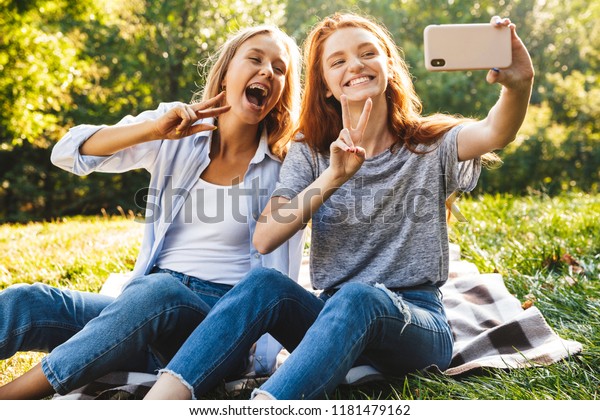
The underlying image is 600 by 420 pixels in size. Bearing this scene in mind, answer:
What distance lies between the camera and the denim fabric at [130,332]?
6.49 feet

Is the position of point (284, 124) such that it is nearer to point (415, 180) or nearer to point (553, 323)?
point (415, 180)

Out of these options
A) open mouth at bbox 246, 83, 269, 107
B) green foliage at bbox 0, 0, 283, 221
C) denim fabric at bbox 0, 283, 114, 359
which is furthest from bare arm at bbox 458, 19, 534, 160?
green foliage at bbox 0, 0, 283, 221

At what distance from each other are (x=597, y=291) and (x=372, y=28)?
157 cm

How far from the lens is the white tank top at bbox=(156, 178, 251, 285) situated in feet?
8.08

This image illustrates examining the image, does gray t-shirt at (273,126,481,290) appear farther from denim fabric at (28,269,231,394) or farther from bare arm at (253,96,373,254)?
denim fabric at (28,269,231,394)

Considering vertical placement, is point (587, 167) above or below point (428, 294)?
below

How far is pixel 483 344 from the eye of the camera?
2457 mm

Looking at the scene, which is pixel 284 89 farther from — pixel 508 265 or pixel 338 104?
pixel 508 265

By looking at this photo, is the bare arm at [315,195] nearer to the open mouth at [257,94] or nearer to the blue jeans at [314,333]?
the blue jeans at [314,333]

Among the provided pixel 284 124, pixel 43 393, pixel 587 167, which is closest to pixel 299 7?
pixel 587 167

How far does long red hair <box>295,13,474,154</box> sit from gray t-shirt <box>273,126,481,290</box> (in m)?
0.11

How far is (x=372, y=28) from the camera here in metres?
2.53

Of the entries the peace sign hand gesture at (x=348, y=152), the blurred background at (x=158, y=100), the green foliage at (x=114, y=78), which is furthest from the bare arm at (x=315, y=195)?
the green foliage at (x=114, y=78)

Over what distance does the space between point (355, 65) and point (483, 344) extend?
3.88 ft
